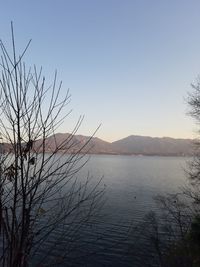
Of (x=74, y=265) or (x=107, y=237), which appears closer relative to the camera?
(x=74, y=265)

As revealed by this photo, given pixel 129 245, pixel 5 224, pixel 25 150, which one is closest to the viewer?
pixel 5 224

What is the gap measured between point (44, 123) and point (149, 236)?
30.7 meters

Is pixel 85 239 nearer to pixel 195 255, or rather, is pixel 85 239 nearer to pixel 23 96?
pixel 195 255

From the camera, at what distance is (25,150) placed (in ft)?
11.2

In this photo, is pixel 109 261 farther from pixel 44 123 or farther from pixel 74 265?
pixel 44 123

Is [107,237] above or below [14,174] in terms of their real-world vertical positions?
below

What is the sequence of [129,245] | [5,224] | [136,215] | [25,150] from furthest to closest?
[136,215]
[129,245]
[25,150]
[5,224]

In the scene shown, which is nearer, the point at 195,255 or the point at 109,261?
the point at 195,255

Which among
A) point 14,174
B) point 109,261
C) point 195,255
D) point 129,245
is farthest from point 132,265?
point 14,174

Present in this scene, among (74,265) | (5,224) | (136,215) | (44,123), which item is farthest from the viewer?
(136,215)

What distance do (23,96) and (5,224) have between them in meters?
1.34

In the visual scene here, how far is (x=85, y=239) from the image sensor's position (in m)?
31.2

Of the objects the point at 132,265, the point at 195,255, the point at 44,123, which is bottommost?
the point at 132,265

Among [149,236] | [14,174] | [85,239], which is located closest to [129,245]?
[149,236]
